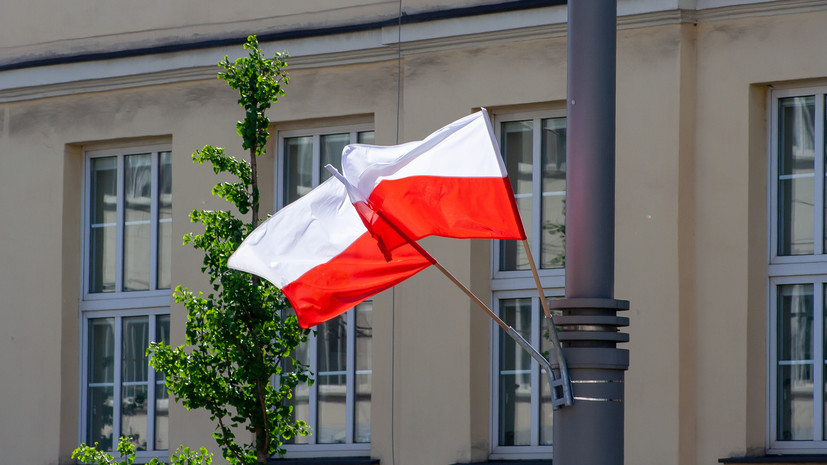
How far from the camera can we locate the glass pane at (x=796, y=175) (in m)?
10.2

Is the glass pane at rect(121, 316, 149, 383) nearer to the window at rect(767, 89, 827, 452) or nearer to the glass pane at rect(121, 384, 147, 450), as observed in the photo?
the glass pane at rect(121, 384, 147, 450)

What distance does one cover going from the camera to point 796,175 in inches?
402

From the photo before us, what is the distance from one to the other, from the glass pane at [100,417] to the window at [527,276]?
12.8 feet

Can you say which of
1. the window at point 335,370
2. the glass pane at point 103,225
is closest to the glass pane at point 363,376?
the window at point 335,370

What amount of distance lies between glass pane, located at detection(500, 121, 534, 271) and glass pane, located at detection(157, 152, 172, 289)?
130 inches

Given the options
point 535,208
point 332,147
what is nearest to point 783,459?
point 535,208

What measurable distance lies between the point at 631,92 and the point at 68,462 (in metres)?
6.23

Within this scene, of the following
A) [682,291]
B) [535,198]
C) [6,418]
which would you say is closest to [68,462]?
[6,418]

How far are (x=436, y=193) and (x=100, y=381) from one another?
750cm

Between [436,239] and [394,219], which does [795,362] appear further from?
[394,219]

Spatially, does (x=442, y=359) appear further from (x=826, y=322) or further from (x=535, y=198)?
(x=826, y=322)

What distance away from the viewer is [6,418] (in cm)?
1303

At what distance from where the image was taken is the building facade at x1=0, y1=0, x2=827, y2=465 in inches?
396

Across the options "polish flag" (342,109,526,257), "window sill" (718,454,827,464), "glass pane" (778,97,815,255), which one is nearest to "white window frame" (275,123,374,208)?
"glass pane" (778,97,815,255)
